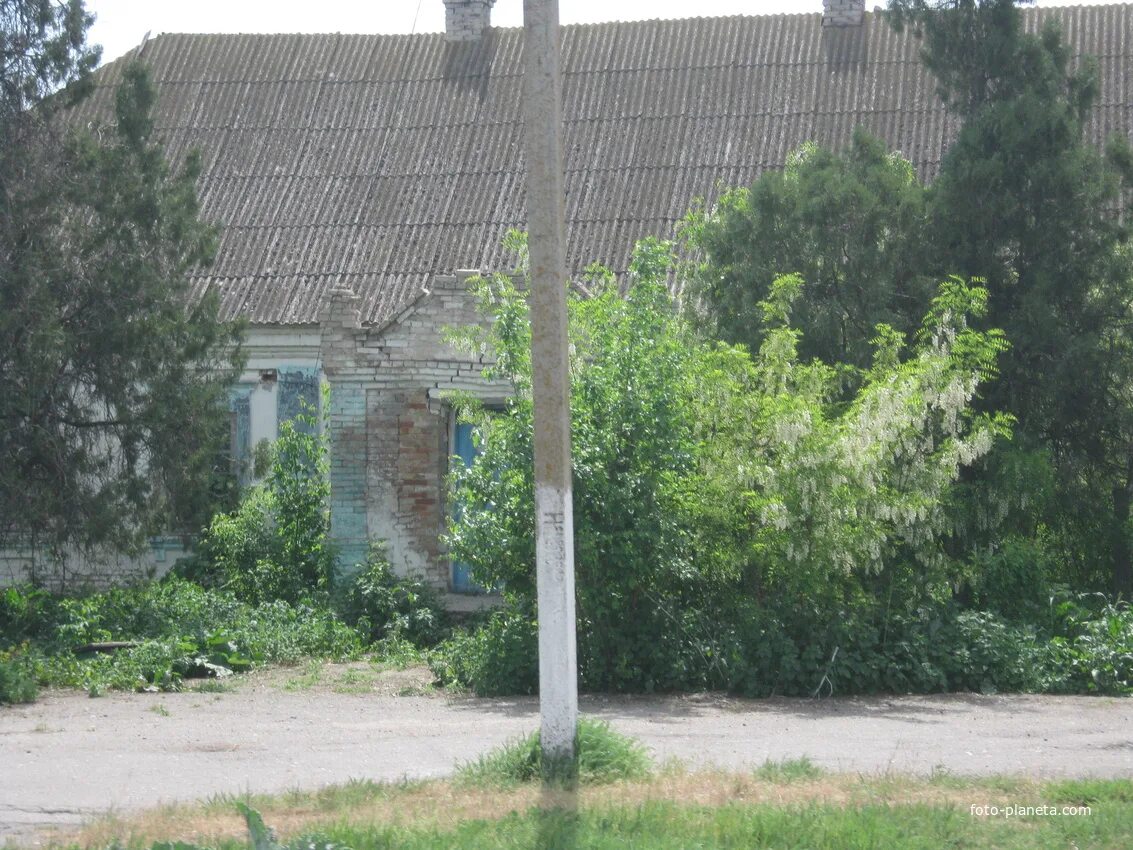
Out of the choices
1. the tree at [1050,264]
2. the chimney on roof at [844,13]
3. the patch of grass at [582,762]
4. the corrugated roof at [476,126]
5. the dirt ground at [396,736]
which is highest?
the chimney on roof at [844,13]

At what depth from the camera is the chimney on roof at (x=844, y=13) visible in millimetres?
20672

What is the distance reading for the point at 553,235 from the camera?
7422mm

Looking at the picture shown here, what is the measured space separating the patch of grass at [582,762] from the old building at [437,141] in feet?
21.9

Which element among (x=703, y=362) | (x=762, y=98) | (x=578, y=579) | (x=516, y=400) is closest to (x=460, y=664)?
(x=578, y=579)

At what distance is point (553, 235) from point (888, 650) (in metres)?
4.96

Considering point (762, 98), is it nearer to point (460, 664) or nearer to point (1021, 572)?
point (1021, 572)

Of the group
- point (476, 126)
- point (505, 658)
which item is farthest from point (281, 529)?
point (476, 126)

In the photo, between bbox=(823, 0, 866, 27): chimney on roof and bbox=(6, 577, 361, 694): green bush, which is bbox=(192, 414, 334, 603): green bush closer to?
bbox=(6, 577, 361, 694): green bush

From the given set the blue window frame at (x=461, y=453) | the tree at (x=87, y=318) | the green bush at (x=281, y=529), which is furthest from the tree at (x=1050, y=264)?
the tree at (x=87, y=318)

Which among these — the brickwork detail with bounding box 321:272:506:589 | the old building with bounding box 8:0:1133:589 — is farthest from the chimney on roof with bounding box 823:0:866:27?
the brickwork detail with bounding box 321:272:506:589

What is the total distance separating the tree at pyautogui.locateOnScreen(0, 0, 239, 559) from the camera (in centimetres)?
1246

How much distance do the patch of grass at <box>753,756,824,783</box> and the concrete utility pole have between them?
1.05m

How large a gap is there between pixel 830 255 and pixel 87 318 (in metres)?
6.99

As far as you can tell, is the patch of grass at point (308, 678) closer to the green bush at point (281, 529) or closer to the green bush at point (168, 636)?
the green bush at point (168, 636)
